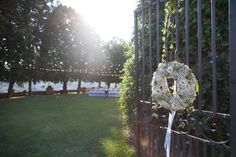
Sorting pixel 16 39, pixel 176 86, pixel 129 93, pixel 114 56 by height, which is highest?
pixel 114 56

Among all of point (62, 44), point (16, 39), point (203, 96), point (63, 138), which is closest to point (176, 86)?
point (203, 96)

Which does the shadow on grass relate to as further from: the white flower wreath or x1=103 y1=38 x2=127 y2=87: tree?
x1=103 y1=38 x2=127 y2=87: tree

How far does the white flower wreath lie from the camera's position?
255 cm

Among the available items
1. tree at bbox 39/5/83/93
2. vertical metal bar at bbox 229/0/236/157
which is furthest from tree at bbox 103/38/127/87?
vertical metal bar at bbox 229/0/236/157

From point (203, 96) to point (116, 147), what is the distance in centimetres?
291

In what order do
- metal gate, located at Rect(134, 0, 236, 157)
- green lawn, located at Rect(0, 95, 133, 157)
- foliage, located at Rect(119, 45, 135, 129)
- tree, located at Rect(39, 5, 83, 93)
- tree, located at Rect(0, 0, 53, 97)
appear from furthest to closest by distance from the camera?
1. tree, located at Rect(39, 5, 83, 93)
2. tree, located at Rect(0, 0, 53, 97)
3. green lawn, located at Rect(0, 95, 133, 157)
4. foliage, located at Rect(119, 45, 135, 129)
5. metal gate, located at Rect(134, 0, 236, 157)

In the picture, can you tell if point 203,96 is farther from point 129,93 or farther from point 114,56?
point 114,56

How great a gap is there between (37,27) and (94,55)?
32.4 ft

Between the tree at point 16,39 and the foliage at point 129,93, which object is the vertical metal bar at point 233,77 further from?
the tree at point 16,39

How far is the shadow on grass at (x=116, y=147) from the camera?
16.9 ft

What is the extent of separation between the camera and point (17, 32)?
17922 mm

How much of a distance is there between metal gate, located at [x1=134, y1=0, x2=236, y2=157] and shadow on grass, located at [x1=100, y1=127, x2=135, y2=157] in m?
1.39

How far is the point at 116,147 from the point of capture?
5.62m

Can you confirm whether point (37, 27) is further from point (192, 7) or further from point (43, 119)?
point (192, 7)
